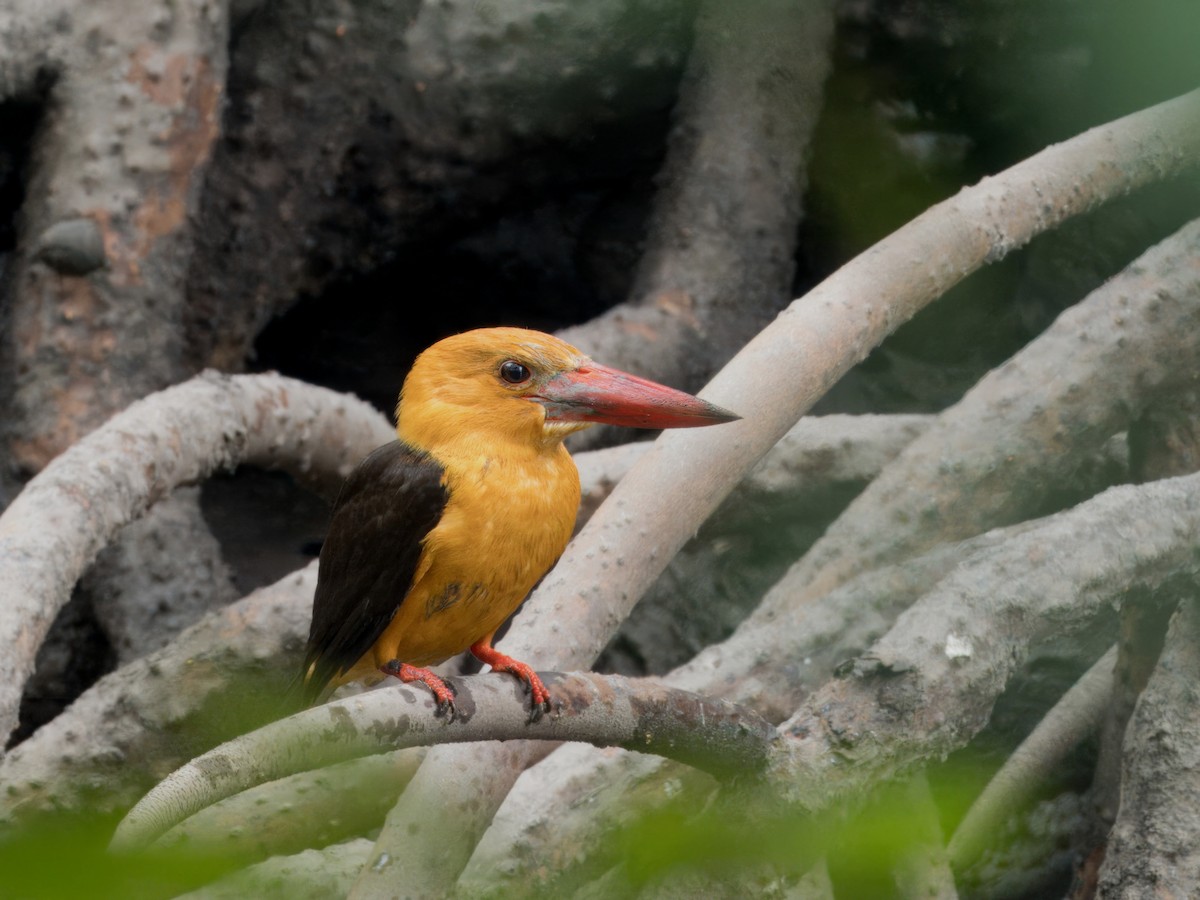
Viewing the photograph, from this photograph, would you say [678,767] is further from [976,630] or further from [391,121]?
[391,121]

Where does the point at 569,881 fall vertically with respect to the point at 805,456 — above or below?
below

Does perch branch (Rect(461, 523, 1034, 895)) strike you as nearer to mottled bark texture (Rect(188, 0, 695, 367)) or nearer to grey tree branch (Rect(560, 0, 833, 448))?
grey tree branch (Rect(560, 0, 833, 448))

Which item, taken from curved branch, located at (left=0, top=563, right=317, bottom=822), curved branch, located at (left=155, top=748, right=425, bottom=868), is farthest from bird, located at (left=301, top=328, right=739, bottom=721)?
curved branch, located at (left=0, top=563, right=317, bottom=822)

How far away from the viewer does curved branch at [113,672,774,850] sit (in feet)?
3.21

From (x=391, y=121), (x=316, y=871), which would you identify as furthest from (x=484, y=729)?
(x=391, y=121)

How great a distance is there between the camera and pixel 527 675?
1535mm

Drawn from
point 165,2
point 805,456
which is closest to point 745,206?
point 805,456

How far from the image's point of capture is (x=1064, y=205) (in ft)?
8.35

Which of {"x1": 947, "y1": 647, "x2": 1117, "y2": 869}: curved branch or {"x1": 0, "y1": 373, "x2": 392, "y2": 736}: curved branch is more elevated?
{"x1": 0, "y1": 373, "x2": 392, "y2": 736}: curved branch

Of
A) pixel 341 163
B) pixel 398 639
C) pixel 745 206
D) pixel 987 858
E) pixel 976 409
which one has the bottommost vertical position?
pixel 987 858

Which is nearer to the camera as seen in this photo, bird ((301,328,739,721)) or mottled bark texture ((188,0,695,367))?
bird ((301,328,739,721))

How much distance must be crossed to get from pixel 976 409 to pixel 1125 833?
2.76 ft

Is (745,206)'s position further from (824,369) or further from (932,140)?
(824,369)

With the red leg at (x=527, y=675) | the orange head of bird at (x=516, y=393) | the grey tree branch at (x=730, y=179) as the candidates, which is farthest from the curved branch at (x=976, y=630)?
the grey tree branch at (x=730, y=179)
